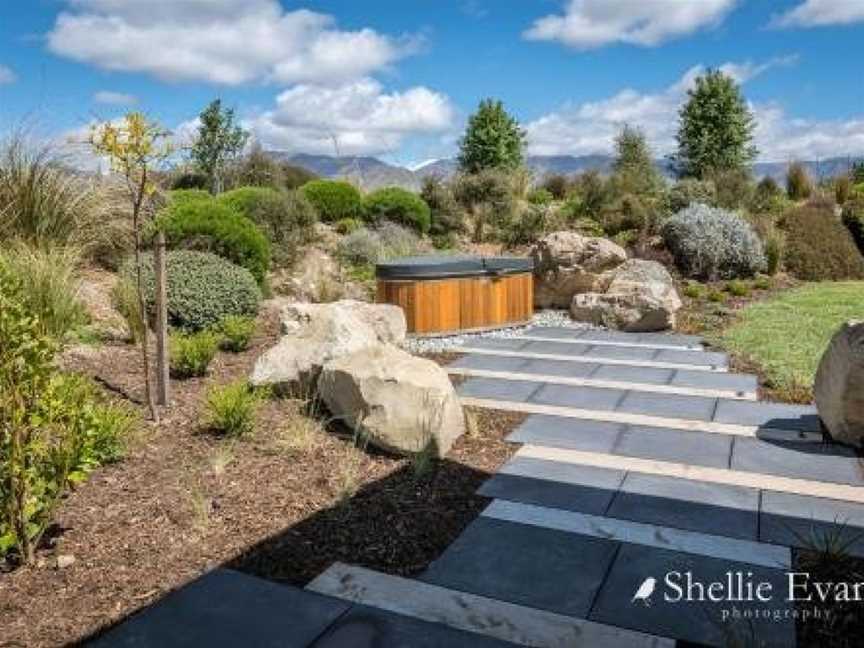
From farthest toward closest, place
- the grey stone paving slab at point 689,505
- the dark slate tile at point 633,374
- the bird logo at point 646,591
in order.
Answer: the dark slate tile at point 633,374 → the grey stone paving slab at point 689,505 → the bird logo at point 646,591

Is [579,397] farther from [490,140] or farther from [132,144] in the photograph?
Result: [490,140]

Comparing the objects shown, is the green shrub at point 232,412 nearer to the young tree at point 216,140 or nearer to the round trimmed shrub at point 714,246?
the round trimmed shrub at point 714,246

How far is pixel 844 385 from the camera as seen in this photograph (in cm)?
394

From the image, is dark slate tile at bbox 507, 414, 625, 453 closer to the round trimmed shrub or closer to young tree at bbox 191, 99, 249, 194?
the round trimmed shrub

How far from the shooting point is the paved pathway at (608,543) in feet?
7.78

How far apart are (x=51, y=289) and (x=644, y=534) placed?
4.76m

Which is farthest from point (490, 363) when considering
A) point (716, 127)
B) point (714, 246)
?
point (716, 127)

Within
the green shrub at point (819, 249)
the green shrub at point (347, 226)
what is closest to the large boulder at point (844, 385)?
the green shrub at point (819, 249)

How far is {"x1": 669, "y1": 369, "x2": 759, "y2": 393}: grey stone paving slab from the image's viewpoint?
5.46m

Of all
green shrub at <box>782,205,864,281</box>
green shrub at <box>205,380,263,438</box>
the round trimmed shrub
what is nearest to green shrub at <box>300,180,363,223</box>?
the round trimmed shrub

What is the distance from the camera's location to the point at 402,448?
395 centimetres

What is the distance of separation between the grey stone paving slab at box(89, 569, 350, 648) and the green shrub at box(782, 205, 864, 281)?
11488 millimetres

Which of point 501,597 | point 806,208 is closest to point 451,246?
point 806,208

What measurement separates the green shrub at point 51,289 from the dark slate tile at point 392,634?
3780 mm
